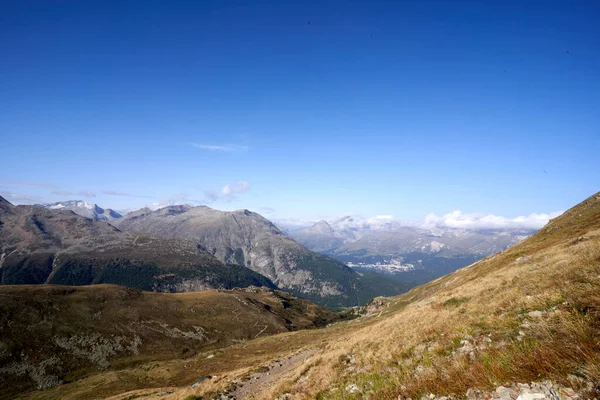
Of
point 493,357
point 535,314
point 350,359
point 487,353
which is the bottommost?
point 350,359

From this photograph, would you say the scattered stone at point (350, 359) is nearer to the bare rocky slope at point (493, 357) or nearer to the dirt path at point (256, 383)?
the bare rocky slope at point (493, 357)

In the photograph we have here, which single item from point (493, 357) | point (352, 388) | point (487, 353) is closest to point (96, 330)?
point (352, 388)

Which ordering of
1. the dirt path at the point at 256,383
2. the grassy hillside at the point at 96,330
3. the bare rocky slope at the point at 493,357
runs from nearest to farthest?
1. the bare rocky slope at the point at 493,357
2. the dirt path at the point at 256,383
3. the grassy hillside at the point at 96,330

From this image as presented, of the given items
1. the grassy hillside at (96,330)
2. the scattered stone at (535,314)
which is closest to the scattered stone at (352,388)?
the scattered stone at (535,314)

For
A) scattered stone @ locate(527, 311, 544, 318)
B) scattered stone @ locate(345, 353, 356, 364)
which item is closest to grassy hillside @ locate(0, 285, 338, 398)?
scattered stone @ locate(345, 353, 356, 364)

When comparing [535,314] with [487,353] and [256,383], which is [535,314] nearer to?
[487,353]

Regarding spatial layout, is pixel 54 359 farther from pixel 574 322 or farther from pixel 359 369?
pixel 574 322

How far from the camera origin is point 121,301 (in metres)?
118

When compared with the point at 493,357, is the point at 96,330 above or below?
below

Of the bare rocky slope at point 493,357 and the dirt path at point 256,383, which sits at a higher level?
the bare rocky slope at point 493,357

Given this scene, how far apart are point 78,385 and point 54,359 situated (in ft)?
68.2

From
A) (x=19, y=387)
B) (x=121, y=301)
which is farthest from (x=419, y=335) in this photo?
(x=121, y=301)

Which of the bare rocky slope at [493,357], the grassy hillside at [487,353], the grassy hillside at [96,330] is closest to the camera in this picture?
the bare rocky slope at [493,357]

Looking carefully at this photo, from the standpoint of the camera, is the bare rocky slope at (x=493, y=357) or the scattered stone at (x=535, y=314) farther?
the scattered stone at (x=535, y=314)
